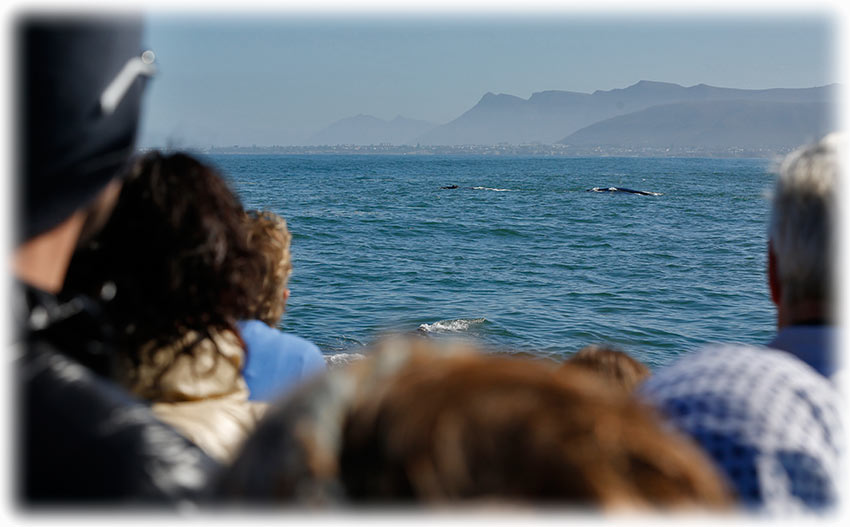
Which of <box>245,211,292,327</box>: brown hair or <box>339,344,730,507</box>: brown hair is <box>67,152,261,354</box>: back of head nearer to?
<box>245,211,292,327</box>: brown hair

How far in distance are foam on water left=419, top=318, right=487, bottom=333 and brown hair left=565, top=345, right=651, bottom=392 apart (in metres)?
10.1

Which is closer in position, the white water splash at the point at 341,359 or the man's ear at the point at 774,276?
the man's ear at the point at 774,276

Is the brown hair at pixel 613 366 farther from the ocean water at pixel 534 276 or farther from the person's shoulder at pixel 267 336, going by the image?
the ocean water at pixel 534 276

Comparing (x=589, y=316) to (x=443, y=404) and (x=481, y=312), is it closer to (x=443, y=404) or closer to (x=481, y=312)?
(x=481, y=312)

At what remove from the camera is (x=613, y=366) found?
2291 millimetres

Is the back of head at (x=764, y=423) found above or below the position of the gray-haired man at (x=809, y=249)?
below

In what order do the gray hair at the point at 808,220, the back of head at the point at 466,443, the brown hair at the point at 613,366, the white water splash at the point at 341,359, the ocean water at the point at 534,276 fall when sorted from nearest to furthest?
the back of head at the point at 466,443 < the gray hair at the point at 808,220 < the brown hair at the point at 613,366 < the white water splash at the point at 341,359 < the ocean water at the point at 534,276

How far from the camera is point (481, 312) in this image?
14.6 metres

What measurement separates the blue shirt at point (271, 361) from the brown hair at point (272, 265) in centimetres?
27

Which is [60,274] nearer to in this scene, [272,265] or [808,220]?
[808,220]

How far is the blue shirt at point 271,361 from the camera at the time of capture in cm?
236

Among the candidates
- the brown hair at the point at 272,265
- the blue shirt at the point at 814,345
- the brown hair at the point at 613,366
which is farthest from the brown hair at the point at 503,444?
the brown hair at the point at 272,265

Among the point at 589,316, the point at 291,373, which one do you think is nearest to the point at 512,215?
the point at 589,316

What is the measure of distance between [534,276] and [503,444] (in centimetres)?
1830
